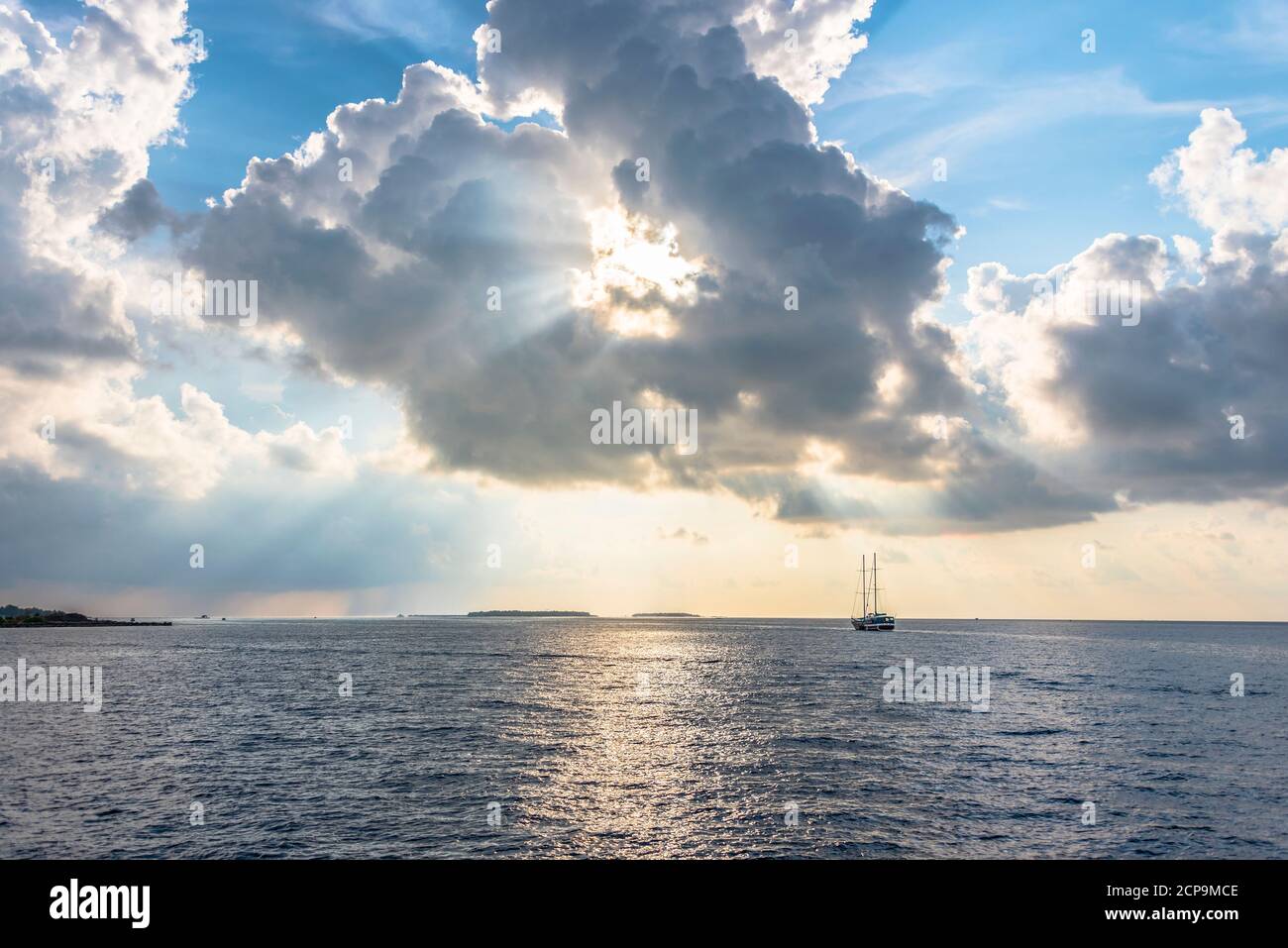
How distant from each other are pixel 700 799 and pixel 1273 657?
694 feet

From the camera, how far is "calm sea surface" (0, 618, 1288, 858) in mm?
33812

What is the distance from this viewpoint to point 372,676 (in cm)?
10831

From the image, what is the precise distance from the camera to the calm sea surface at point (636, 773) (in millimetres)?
33812

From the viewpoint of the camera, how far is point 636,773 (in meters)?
46.7

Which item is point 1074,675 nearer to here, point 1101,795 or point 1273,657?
point 1101,795

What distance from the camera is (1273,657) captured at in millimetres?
182750

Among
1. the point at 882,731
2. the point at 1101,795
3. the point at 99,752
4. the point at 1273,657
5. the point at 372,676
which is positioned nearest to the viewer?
the point at 1101,795
